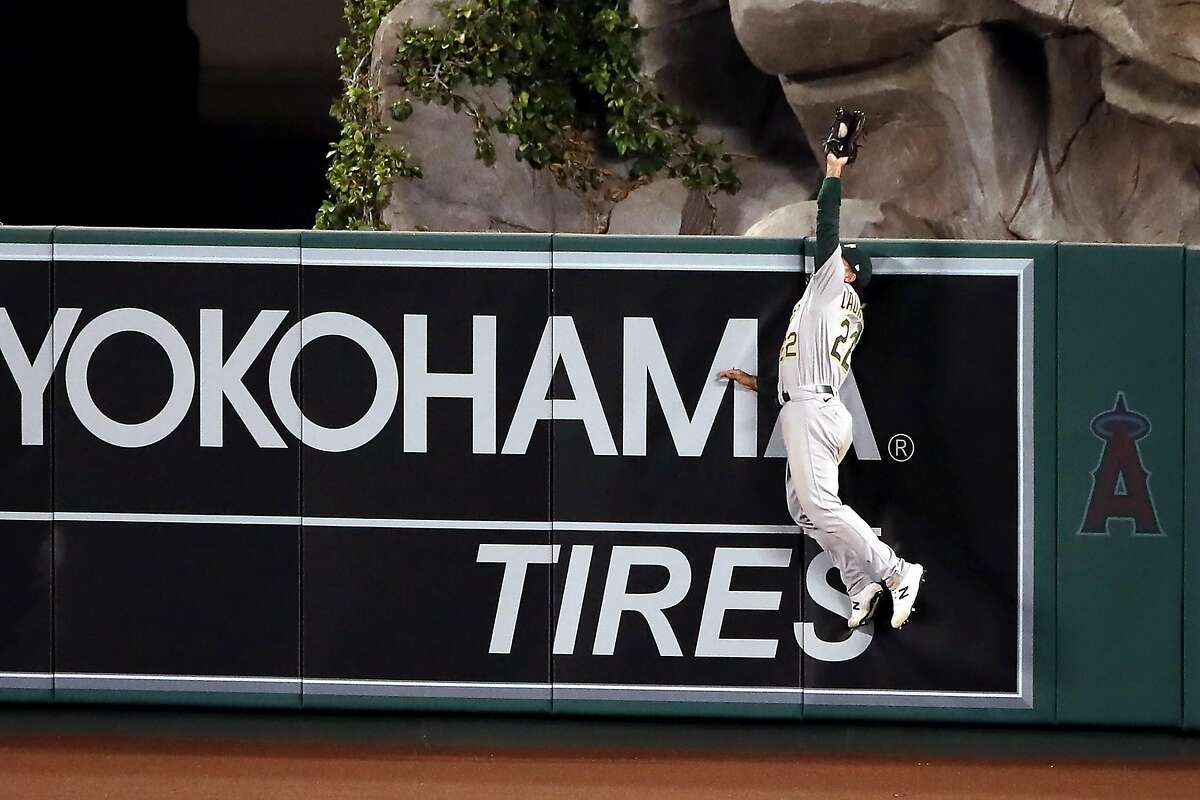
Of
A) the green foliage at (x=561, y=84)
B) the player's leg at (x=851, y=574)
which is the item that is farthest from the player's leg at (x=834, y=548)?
the green foliage at (x=561, y=84)

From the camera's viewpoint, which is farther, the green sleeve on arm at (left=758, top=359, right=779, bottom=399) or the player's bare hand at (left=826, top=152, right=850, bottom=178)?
the green sleeve on arm at (left=758, top=359, right=779, bottom=399)

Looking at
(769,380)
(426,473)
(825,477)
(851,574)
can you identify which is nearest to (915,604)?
(851,574)

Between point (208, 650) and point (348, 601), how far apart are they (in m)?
0.72

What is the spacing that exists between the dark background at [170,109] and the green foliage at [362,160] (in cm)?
148

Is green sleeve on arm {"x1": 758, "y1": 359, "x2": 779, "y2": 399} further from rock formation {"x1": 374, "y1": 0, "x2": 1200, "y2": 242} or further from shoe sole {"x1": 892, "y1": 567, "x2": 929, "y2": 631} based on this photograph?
rock formation {"x1": 374, "y1": 0, "x2": 1200, "y2": 242}

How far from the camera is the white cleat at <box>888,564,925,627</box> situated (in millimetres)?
5328

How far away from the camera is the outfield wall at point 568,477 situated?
18.0ft

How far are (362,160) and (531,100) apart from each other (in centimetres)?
167

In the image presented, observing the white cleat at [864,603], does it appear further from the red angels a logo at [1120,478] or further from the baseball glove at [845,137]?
the baseball glove at [845,137]

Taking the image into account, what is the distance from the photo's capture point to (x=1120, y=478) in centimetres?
548

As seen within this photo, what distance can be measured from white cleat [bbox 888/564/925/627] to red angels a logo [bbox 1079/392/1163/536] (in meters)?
0.84

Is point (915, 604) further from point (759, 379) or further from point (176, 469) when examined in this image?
point (176, 469)

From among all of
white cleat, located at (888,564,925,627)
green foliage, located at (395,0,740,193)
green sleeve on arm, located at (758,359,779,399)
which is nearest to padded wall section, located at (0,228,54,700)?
green sleeve on arm, located at (758,359,779,399)

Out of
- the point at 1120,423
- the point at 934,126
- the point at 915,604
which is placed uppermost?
the point at 934,126
